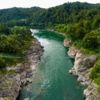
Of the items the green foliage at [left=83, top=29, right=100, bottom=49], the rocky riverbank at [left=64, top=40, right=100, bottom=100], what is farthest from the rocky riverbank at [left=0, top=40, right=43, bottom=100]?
the green foliage at [left=83, top=29, right=100, bottom=49]

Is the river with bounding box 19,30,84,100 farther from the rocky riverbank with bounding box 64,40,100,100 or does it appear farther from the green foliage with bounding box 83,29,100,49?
the green foliage with bounding box 83,29,100,49

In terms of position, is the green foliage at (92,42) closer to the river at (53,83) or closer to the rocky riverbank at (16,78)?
the river at (53,83)

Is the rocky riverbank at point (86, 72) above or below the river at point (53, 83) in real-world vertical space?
above

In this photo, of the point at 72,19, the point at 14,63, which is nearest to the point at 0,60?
the point at 14,63

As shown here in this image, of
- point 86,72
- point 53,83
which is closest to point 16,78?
point 53,83

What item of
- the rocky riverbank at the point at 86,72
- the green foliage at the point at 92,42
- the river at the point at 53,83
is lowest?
the river at the point at 53,83

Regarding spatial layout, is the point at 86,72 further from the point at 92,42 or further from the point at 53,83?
the point at 92,42

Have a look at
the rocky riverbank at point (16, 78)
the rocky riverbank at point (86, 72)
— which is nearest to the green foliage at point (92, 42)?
the rocky riverbank at point (86, 72)

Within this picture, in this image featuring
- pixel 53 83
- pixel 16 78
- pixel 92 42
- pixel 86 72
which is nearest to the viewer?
pixel 53 83
